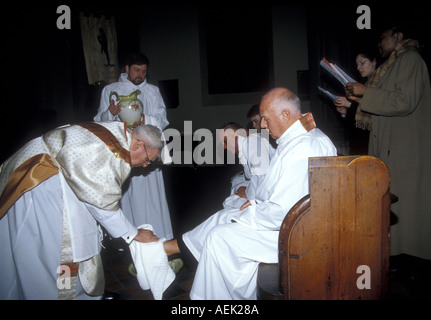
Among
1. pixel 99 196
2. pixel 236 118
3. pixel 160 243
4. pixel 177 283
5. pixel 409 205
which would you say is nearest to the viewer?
pixel 99 196

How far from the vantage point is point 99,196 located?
1.83 metres

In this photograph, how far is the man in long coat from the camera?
242 centimetres

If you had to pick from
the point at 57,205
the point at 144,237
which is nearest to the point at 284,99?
the point at 144,237

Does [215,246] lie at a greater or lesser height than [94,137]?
lesser

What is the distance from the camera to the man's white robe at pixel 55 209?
1.83 m

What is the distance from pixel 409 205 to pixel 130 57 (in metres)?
3.14

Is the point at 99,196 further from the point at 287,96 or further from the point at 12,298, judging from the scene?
the point at 287,96

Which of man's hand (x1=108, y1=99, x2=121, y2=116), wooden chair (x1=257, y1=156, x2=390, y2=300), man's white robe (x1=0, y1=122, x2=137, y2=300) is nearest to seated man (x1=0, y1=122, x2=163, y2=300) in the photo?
man's white robe (x1=0, y1=122, x2=137, y2=300)

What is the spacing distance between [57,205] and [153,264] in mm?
721

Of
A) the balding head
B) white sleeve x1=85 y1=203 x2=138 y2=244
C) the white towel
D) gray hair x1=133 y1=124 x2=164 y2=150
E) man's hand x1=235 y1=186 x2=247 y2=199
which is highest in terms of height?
the balding head

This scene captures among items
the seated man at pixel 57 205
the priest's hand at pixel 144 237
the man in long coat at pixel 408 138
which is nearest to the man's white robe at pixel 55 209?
the seated man at pixel 57 205

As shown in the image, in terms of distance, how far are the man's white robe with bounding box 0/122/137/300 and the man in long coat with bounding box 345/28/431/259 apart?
6.74 ft

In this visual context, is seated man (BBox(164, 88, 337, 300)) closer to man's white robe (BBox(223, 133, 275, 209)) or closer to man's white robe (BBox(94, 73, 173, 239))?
man's white robe (BBox(223, 133, 275, 209))
